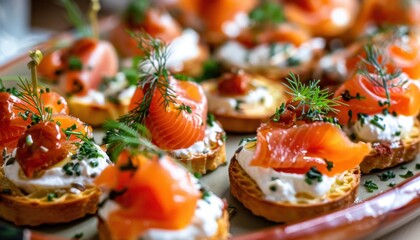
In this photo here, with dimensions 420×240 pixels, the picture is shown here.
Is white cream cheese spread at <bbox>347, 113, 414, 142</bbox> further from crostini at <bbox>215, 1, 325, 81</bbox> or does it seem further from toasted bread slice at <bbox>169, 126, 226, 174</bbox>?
crostini at <bbox>215, 1, 325, 81</bbox>

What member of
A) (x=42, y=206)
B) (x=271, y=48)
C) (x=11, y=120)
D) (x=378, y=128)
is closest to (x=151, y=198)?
(x=42, y=206)

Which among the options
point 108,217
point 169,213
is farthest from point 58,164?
point 169,213

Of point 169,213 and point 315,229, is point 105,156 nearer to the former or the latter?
point 169,213

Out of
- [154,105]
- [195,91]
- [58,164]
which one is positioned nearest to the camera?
[58,164]

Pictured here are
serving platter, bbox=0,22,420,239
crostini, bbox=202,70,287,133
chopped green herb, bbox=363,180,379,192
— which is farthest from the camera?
crostini, bbox=202,70,287,133

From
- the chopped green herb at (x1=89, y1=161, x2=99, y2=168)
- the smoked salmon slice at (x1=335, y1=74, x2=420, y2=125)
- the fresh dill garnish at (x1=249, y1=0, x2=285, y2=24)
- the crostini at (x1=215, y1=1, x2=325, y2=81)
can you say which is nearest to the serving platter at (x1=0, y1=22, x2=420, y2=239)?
the chopped green herb at (x1=89, y1=161, x2=99, y2=168)
